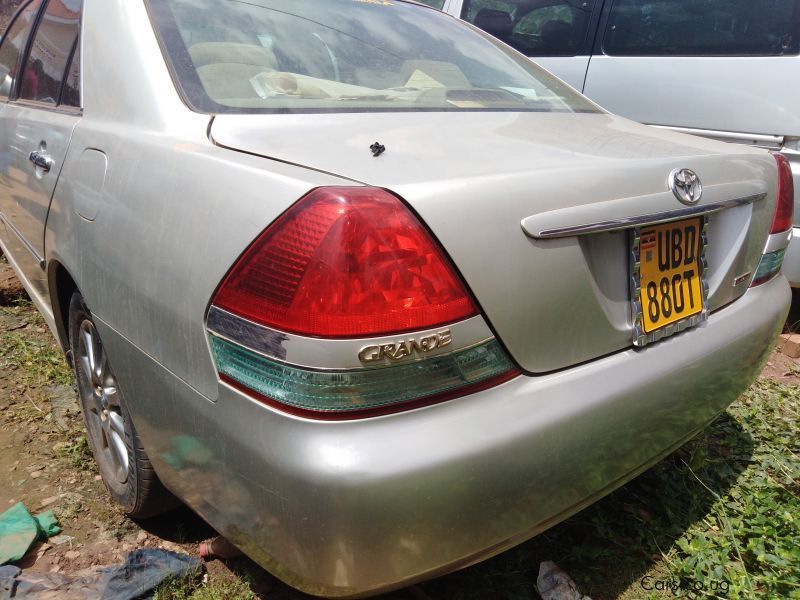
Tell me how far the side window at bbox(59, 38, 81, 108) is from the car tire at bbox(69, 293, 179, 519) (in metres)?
0.63

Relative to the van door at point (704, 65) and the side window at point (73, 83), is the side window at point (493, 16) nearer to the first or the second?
the van door at point (704, 65)

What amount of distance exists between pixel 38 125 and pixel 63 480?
1.21 m

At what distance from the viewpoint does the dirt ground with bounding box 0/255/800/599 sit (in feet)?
6.58

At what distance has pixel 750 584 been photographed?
179 cm

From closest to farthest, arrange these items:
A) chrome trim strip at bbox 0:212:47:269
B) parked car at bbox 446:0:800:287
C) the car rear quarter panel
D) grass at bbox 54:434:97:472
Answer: the car rear quarter panel
chrome trim strip at bbox 0:212:47:269
grass at bbox 54:434:97:472
parked car at bbox 446:0:800:287

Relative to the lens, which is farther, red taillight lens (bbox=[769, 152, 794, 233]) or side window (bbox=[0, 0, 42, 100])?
side window (bbox=[0, 0, 42, 100])

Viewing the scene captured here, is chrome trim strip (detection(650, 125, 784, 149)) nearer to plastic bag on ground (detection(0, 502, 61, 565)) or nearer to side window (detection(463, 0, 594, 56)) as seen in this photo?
side window (detection(463, 0, 594, 56))

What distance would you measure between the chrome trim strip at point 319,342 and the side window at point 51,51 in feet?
4.83

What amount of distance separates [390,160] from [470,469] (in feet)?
1.97

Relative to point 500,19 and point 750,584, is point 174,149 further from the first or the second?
point 500,19

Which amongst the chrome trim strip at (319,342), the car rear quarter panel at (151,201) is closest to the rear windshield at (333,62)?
the car rear quarter panel at (151,201)

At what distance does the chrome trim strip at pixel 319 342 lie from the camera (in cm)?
118

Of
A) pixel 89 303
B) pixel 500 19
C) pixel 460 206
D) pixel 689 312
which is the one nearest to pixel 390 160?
pixel 460 206

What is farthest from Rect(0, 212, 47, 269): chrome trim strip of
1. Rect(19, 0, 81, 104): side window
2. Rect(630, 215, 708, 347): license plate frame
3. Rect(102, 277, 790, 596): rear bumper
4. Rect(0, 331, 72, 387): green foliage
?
Rect(630, 215, 708, 347): license plate frame
